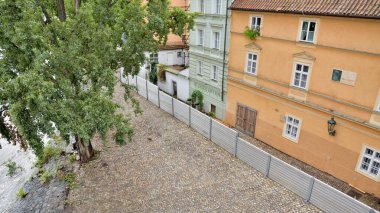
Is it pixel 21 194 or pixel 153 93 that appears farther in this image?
pixel 153 93

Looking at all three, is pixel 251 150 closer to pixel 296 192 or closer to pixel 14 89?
pixel 296 192

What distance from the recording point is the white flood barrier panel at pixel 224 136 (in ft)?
55.0

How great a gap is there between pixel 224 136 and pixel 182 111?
4.82 metres

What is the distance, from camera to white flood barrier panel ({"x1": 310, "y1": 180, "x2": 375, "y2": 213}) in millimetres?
11312

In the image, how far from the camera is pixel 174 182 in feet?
48.5

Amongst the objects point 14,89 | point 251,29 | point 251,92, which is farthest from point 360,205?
point 14,89

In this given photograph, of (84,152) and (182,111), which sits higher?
(182,111)

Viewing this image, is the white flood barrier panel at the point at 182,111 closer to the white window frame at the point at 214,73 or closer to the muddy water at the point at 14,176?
the white window frame at the point at 214,73

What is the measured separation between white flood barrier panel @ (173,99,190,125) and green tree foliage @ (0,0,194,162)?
6.40 m

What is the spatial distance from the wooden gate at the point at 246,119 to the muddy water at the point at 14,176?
45.4 feet

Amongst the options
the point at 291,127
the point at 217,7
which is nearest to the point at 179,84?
the point at 217,7

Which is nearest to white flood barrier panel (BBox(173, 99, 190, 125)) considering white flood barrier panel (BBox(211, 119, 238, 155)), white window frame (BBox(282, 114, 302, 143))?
white flood barrier panel (BBox(211, 119, 238, 155))

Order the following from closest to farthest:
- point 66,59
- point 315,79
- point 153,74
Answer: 1. point 66,59
2. point 315,79
3. point 153,74

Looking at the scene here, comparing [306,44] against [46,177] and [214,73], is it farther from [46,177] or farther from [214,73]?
[46,177]
